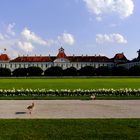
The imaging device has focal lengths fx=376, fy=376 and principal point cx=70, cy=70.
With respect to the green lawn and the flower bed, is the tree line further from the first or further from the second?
the flower bed

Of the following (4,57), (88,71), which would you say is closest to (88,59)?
(4,57)

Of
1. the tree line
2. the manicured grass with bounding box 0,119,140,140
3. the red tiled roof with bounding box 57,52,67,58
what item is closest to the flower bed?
the manicured grass with bounding box 0,119,140,140

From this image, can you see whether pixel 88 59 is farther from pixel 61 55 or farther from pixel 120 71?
pixel 120 71

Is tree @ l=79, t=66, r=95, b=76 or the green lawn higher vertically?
tree @ l=79, t=66, r=95, b=76

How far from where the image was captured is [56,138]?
29.0 ft

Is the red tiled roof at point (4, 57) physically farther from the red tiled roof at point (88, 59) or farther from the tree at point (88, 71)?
the tree at point (88, 71)

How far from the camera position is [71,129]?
32.4ft

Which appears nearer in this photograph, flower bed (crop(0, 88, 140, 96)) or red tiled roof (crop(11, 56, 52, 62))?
flower bed (crop(0, 88, 140, 96))

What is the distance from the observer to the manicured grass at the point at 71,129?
8992mm

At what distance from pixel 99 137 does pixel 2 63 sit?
397 ft

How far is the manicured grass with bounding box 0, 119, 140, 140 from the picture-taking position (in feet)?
29.5

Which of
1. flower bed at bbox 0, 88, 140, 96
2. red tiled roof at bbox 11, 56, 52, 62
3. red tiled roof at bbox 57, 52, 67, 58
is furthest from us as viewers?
red tiled roof at bbox 11, 56, 52, 62

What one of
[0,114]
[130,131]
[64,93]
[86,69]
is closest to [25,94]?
[64,93]

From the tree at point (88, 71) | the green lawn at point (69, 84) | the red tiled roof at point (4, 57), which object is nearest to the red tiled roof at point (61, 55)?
the red tiled roof at point (4, 57)
